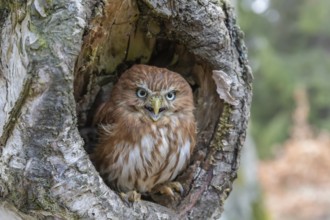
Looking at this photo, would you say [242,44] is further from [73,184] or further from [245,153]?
[245,153]

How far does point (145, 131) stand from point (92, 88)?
14.8 inches

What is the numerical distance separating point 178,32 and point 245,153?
2220mm

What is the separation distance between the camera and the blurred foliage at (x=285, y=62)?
43.8 ft

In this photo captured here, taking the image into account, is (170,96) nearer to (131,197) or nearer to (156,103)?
(156,103)

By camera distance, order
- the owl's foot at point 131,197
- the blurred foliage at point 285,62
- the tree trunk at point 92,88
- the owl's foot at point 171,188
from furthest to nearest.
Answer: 1. the blurred foliage at point 285,62
2. the owl's foot at point 171,188
3. the owl's foot at point 131,197
4. the tree trunk at point 92,88

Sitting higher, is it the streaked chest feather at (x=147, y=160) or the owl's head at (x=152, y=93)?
the owl's head at (x=152, y=93)

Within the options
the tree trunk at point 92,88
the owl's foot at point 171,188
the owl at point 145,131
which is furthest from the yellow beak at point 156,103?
the owl's foot at point 171,188

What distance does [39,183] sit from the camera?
2.46 meters

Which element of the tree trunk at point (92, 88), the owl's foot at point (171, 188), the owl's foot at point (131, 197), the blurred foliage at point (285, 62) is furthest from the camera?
the blurred foliage at point (285, 62)

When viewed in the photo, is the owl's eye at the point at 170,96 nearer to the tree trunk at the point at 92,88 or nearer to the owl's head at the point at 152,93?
the owl's head at the point at 152,93

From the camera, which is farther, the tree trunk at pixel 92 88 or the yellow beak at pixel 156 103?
the yellow beak at pixel 156 103

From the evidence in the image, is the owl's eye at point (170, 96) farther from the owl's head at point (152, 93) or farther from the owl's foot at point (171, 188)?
the owl's foot at point (171, 188)

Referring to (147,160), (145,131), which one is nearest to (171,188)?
(147,160)

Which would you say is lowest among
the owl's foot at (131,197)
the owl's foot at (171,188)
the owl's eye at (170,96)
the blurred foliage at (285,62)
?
the owl's foot at (131,197)
